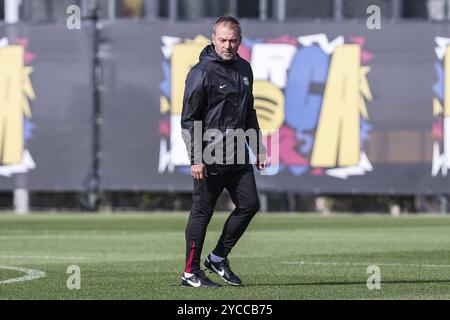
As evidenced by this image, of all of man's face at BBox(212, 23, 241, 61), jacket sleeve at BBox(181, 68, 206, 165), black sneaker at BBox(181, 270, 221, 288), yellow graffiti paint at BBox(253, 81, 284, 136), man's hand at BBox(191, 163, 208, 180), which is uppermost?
man's face at BBox(212, 23, 241, 61)

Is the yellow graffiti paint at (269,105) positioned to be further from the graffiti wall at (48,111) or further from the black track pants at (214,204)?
the black track pants at (214,204)

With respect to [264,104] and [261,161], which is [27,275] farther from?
[264,104]

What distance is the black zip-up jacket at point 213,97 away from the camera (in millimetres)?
11367

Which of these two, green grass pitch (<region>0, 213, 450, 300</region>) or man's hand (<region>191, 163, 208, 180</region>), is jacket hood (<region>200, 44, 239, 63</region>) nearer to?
man's hand (<region>191, 163, 208, 180</region>)

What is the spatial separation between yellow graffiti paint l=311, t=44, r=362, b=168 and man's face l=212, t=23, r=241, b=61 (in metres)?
14.3

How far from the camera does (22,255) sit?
622 inches

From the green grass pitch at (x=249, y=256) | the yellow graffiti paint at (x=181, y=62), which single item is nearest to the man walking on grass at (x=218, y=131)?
the green grass pitch at (x=249, y=256)

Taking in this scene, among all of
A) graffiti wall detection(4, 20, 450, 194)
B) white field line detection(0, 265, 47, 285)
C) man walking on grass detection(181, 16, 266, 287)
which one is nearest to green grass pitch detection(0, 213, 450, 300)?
white field line detection(0, 265, 47, 285)

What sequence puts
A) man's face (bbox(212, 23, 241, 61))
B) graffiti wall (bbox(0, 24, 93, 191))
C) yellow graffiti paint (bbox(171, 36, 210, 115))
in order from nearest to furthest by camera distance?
man's face (bbox(212, 23, 241, 61))
yellow graffiti paint (bbox(171, 36, 210, 115))
graffiti wall (bbox(0, 24, 93, 191))

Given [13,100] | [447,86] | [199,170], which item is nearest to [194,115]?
[199,170]

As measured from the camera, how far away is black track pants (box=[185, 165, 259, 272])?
11.6m

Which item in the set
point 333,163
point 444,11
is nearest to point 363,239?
point 333,163

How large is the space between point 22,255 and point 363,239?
5488mm

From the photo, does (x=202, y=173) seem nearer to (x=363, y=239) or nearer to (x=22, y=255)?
(x=22, y=255)
